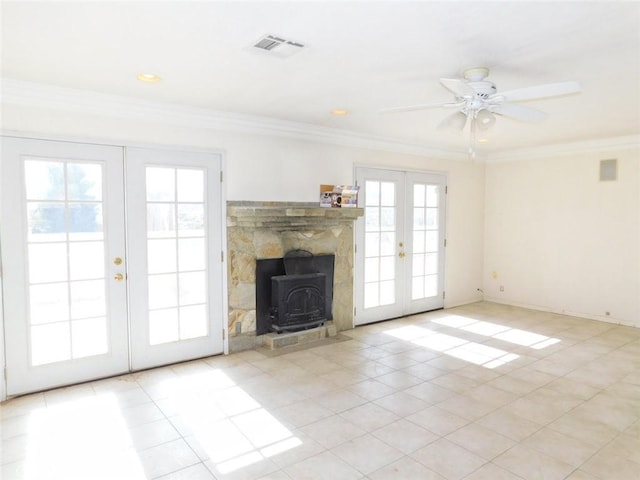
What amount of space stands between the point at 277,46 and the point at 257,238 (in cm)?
238

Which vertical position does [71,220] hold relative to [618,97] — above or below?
below

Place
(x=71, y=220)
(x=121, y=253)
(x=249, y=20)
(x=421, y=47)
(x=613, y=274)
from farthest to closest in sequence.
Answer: (x=613, y=274), (x=121, y=253), (x=71, y=220), (x=421, y=47), (x=249, y=20)

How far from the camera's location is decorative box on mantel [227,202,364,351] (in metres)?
4.38

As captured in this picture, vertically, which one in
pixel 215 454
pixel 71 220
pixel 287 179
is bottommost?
pixel 215 454

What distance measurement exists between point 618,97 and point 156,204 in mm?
4218

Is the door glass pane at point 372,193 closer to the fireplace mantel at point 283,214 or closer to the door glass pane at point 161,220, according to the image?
the fireplace mantel at point 283,214

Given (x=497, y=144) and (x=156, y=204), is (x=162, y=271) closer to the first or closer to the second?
(x=156, y=204)

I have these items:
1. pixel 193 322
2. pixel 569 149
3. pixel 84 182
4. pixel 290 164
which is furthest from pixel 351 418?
pixel 569 149

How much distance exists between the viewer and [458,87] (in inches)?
102

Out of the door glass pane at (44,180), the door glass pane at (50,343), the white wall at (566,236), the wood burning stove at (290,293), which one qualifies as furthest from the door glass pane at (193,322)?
the white wall at (566,236)

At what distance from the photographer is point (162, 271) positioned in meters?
4.04

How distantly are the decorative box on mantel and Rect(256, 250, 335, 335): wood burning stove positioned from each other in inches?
3.3

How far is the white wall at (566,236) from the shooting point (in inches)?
215

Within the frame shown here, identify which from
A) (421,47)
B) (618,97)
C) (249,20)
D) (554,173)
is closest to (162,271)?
(249,20)
